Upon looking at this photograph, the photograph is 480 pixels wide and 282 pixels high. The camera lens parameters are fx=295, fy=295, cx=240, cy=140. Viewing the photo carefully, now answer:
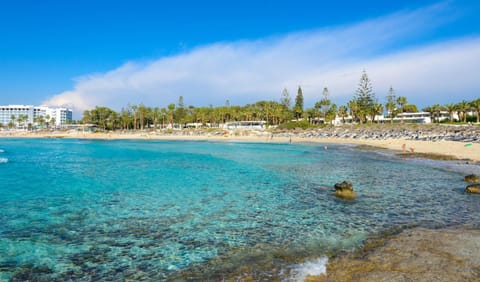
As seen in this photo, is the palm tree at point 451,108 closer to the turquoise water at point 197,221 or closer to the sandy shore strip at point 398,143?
the sandy shore strip at point 398,143

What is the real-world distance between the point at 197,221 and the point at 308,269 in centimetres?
416

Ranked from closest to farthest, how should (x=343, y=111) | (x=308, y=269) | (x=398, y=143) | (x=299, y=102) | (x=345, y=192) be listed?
(x=308, y=269) → (x=345, y=192) → (x=398, y=143) → (x=343, y=111) → (x=299, y=102)

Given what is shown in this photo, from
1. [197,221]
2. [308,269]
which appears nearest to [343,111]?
[197,221]

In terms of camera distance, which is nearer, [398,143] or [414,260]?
[414,260]

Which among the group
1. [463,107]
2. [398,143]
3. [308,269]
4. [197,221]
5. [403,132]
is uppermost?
[463,107]

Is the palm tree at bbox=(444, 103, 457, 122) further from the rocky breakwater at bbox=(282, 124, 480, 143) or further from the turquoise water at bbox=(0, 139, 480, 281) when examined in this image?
the turquoise water at bbox=(0, 139, 480, 281)

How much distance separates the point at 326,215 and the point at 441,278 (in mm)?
4513

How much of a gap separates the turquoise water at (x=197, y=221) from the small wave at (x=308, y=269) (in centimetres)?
18

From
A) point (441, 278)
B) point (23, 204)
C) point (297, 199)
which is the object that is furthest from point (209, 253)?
point (23, 204)

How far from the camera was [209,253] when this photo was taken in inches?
254

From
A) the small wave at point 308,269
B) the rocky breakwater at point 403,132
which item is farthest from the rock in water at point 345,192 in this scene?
the rocky breakwater at point 403,132

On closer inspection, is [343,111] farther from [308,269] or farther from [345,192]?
Result: [308,269]

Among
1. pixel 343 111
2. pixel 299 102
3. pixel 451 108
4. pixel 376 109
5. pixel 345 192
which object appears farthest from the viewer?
pixel 299 102

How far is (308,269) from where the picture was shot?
18.1ft
